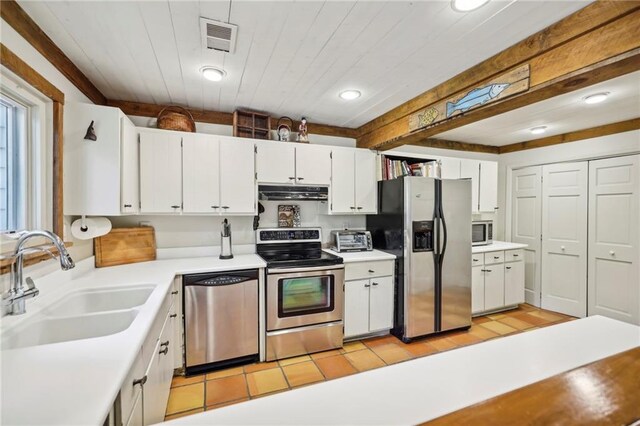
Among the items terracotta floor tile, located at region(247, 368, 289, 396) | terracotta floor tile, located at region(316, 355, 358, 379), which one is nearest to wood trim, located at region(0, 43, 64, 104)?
terracotta floor tile, located at region(247, 368, 289, 396)

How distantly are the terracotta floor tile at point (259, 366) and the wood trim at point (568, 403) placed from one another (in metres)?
2.15

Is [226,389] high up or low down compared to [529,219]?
down

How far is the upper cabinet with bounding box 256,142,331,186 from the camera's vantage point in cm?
290

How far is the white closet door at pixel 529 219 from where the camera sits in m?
4.15

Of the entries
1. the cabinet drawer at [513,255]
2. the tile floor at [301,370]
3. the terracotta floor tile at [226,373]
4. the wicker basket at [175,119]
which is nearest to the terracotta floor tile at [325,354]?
the tile floor at [301,370]

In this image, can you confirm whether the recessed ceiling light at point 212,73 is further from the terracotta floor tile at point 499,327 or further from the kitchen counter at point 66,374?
the terracotta floor tile at point 499,327

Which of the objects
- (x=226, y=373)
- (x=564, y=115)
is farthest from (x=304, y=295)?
(x=564, y=115)

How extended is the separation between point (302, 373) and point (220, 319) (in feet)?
2.82

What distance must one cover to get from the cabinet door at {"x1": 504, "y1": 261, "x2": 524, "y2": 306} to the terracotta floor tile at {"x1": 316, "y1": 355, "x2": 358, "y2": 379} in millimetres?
2582

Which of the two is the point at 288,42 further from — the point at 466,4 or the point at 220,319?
the point at 220,319

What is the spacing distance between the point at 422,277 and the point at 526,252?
241 cm

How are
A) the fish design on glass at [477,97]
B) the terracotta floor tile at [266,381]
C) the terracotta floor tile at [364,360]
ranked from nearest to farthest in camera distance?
the fish design on glass at [477,97], the terracotta floor tile at [266,381], the terracotta floor tile at [364,360]

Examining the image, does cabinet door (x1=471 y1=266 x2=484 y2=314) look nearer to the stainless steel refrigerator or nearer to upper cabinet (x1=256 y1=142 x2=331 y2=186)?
the stainless steel refrigerator

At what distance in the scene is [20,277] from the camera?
1.28 m
